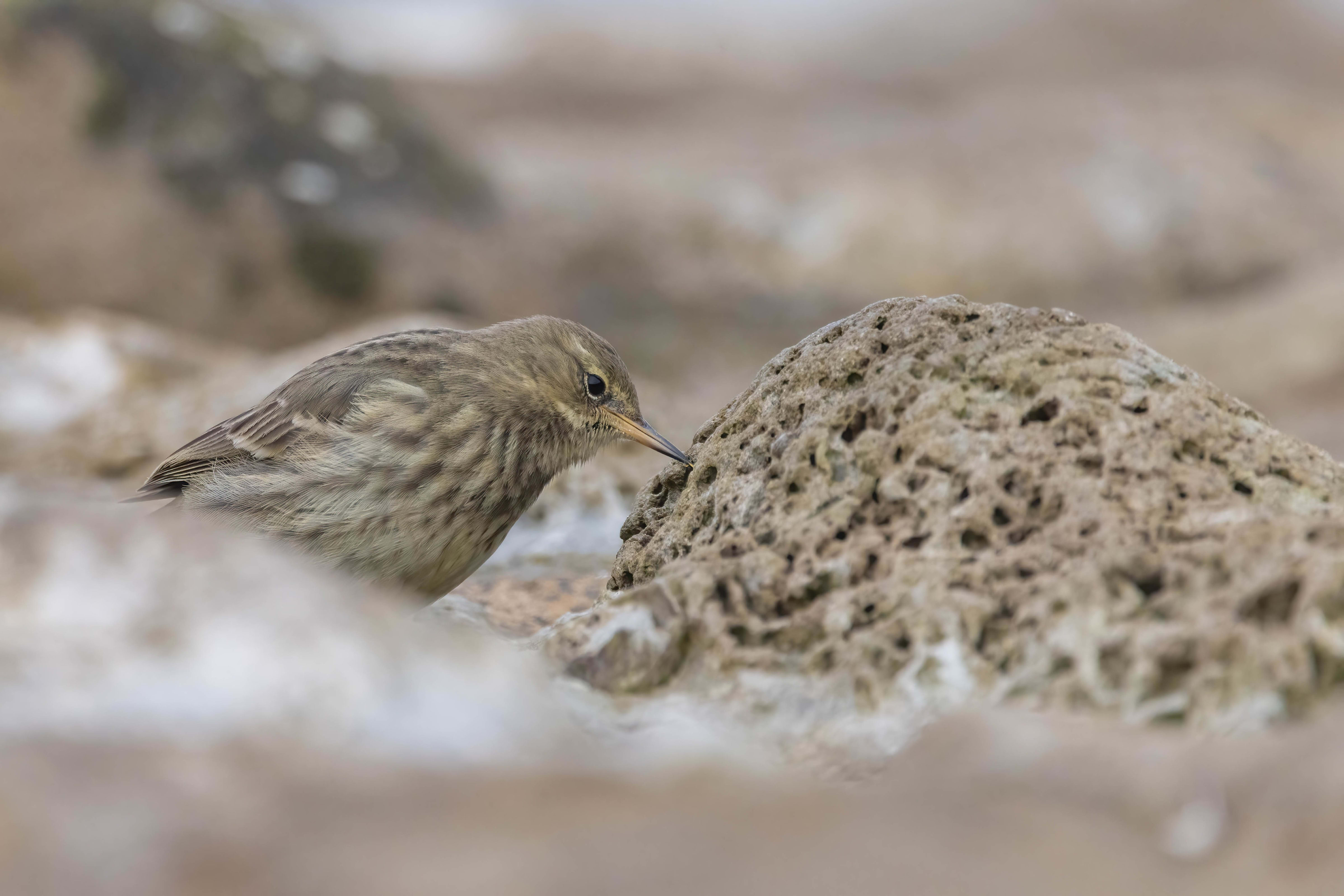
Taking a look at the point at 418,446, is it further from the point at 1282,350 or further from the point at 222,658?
the point at 1282,350

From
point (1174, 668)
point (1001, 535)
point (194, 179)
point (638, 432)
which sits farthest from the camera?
point (194, 179)

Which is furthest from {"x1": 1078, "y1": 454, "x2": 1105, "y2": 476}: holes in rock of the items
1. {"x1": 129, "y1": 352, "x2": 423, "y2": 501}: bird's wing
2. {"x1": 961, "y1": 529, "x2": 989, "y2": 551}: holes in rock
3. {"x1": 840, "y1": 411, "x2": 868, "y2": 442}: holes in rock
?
{"x1": 129, "y1": 352, "x2": 423, "y2": 501}: bird's wing

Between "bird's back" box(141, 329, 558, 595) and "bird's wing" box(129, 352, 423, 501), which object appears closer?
"bird's back" box(141, 329, 558, 595)

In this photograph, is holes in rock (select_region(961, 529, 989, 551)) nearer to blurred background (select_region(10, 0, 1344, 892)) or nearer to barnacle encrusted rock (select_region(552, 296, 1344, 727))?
barnacle encrusted rock (select_region(552, 296, 1344, 727))

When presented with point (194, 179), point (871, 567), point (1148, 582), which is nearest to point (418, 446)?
point (871, 567)

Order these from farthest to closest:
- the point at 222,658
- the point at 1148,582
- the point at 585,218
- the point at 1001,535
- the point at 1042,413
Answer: the point at 585,218, the point at 1042,413, the point at 1001,535, the point at 1148,582, the point at 222,658

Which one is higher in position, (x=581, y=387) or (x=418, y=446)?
(x=581, y=387)

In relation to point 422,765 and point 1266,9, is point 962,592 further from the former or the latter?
point 1266,9
